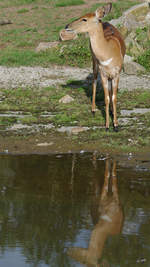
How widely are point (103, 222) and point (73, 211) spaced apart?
376 mm

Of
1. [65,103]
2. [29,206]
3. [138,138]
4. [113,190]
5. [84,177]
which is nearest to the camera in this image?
[29,206]

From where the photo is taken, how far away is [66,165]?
709 centimetres

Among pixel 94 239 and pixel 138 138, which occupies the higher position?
pixel 94 239

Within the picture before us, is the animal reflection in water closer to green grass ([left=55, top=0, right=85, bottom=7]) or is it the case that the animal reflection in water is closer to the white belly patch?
the white belly patch

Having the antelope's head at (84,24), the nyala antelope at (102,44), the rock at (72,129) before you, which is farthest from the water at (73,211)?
the antelope's head at (84,24)

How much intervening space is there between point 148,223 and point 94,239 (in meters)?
0.65

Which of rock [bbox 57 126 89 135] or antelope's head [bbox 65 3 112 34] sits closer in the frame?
antelope's head [bbox 65 3 112 34]

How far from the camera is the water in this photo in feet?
14.4

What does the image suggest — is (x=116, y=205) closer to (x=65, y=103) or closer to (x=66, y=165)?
(x=66, y=165)

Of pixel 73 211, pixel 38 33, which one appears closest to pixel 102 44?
pixel 73 211

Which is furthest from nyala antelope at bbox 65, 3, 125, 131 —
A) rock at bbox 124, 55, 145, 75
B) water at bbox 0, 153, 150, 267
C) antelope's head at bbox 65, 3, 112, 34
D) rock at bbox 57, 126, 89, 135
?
rock at bbox 124, 55, 145, 75

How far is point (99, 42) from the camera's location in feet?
29.1

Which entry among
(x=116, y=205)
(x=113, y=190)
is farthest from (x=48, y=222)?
(x=113, y=190)

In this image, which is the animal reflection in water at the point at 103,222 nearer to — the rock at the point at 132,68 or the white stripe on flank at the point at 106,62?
the white stripe on flank at the point at 106,62
